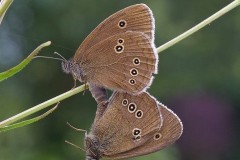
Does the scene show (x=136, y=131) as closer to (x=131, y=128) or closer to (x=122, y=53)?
(x=131, y=128)

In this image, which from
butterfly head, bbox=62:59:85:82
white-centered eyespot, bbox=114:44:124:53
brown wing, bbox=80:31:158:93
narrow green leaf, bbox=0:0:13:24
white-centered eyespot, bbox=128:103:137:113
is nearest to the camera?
narrow green leaf, bbox=0:0:13:24

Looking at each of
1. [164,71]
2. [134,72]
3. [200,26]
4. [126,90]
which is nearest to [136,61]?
[134,72]

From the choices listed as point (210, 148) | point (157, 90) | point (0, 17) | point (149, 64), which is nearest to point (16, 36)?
point (157, 90)

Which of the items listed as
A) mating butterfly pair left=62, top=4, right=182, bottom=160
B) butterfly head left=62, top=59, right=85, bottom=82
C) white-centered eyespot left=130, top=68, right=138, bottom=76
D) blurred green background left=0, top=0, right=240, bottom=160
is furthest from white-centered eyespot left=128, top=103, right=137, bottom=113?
blurred green background left=0, top=0, right=240, bottom=160

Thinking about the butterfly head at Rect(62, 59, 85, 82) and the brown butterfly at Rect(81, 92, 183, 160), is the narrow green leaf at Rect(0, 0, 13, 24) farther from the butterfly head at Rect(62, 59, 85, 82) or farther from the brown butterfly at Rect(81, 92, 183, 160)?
the butterfly head at Rect(62, 59, 85, 82)

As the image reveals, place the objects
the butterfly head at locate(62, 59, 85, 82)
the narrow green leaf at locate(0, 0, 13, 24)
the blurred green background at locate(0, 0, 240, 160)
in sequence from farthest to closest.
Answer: the blurred green background at locate(0, 0, 240, 160) → the butterfly head at locate(62, 59, 85, 82) → the narrow green leaf at locate(0, 0, 13, 24)

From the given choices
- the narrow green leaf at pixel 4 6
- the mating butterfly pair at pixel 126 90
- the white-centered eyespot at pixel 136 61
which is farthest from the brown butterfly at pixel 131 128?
the narrow green leaf at pixel 4 6

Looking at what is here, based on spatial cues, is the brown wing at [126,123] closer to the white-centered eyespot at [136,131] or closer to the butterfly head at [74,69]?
the white-centered eyespot at [136,131]

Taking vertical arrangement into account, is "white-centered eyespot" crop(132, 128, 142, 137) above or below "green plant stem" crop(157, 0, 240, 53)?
below

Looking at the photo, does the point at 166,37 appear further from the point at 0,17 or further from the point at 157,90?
the point at 0,17
